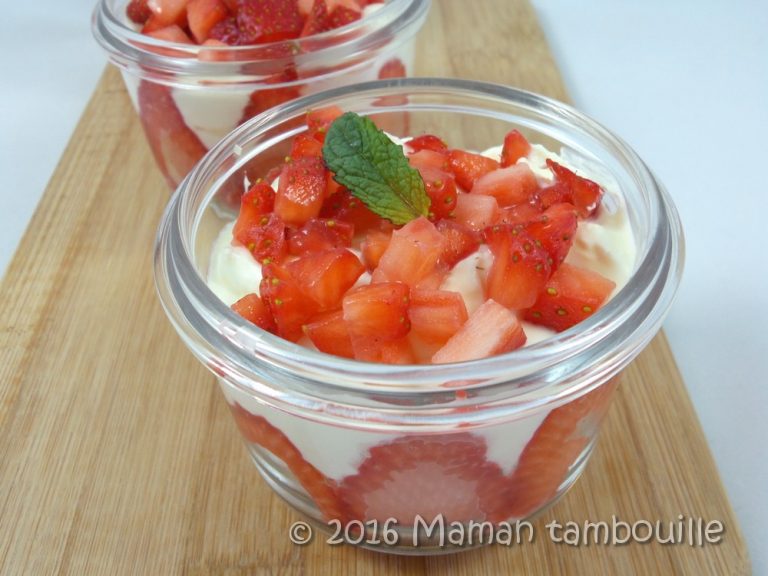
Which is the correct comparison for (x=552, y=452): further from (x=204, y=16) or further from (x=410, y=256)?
(x=204, y=16)

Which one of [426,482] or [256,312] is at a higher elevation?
[256,312]

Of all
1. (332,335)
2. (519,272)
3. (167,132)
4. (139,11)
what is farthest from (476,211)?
(139,11)

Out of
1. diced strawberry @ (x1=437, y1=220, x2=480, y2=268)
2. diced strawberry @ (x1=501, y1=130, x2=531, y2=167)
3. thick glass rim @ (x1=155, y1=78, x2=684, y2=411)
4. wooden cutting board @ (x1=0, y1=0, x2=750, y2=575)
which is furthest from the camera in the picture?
diced strawberry @ (x1=501, y1=130, x2=531, y2=167)

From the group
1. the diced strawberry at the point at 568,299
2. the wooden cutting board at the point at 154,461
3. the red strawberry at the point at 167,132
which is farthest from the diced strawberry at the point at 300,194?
the red strawberry at the point at 167,132

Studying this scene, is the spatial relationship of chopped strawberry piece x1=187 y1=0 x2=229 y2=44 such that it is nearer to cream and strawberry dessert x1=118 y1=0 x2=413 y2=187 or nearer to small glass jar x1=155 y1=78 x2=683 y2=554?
cream and strawberry dessert x1=118 y1=0 x2=413 y2=187

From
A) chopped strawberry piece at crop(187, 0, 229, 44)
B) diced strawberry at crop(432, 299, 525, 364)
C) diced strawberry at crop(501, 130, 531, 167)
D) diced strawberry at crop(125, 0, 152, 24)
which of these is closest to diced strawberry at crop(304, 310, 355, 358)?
diced strawberry at crop(432, 299, 525, 364)

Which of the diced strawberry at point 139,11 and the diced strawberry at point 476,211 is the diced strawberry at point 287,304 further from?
the diced strawberry at point 139,11
